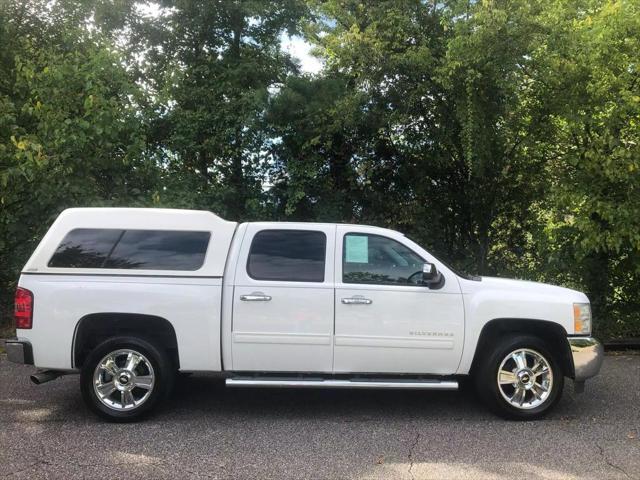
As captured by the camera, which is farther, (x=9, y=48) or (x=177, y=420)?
(x=9, y=48)

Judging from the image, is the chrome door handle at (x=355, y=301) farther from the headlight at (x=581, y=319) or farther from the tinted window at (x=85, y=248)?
the tinted window at (x=85, y=248)

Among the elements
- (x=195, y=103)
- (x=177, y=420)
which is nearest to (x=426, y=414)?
(x=177, y=420)

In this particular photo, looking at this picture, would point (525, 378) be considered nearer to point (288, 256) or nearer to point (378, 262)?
point (378, 262)

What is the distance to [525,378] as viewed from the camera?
527 centimetres

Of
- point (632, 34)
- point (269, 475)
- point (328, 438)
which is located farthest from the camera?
point (632, 34)

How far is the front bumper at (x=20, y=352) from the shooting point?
16.5ft

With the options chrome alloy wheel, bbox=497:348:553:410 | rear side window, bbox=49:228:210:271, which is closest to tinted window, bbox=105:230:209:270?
rear side window, bbox=49:228:210:271

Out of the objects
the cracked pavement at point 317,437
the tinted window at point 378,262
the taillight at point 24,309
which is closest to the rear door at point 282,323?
the tinted window at point 378,262

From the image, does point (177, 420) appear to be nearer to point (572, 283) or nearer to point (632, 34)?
point (572, 283)

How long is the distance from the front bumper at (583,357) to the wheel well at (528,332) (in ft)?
Result: 0.13

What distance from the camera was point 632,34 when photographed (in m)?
7.72

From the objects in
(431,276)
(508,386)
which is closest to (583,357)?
(508,386)

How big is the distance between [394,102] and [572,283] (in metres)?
4.22

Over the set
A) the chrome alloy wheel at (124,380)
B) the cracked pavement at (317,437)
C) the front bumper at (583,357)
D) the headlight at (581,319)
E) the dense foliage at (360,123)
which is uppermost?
the dense foliage at (360,123)
